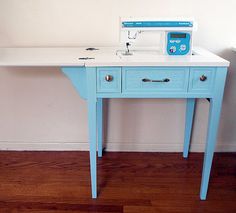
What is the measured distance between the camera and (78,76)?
4.57 feet

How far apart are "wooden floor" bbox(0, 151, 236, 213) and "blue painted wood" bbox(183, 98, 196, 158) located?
0.09 m

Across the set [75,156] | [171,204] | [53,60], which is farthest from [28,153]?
[171,204]

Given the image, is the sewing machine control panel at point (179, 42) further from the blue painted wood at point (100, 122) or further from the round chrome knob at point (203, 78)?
the blue painted wood at point (100, 122)

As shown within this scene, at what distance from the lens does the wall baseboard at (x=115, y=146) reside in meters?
2.06

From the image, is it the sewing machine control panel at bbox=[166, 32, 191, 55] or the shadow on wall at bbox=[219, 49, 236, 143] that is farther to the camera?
the shadow on wall at bbox=[219, 49, 236, 143]

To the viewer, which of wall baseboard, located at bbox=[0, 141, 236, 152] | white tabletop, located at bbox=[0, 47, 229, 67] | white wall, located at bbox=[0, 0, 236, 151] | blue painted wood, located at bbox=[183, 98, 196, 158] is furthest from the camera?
wall baseboard, located at bbox=[0, 141, 236, 152]

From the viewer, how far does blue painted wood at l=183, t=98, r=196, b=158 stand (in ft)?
6.11

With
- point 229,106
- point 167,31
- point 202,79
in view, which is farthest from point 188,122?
point 167,31

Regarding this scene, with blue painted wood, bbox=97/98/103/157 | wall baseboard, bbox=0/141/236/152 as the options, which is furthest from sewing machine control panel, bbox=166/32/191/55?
wall baseboard, bbox=0/141/236/152

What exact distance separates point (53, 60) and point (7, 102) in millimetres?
789

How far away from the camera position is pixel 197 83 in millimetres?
1374

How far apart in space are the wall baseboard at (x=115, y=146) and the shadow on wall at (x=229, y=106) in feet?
0.24

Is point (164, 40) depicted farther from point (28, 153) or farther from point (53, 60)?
point (28, 153)

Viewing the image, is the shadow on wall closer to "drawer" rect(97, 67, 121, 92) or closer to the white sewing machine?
the white sewing machine
